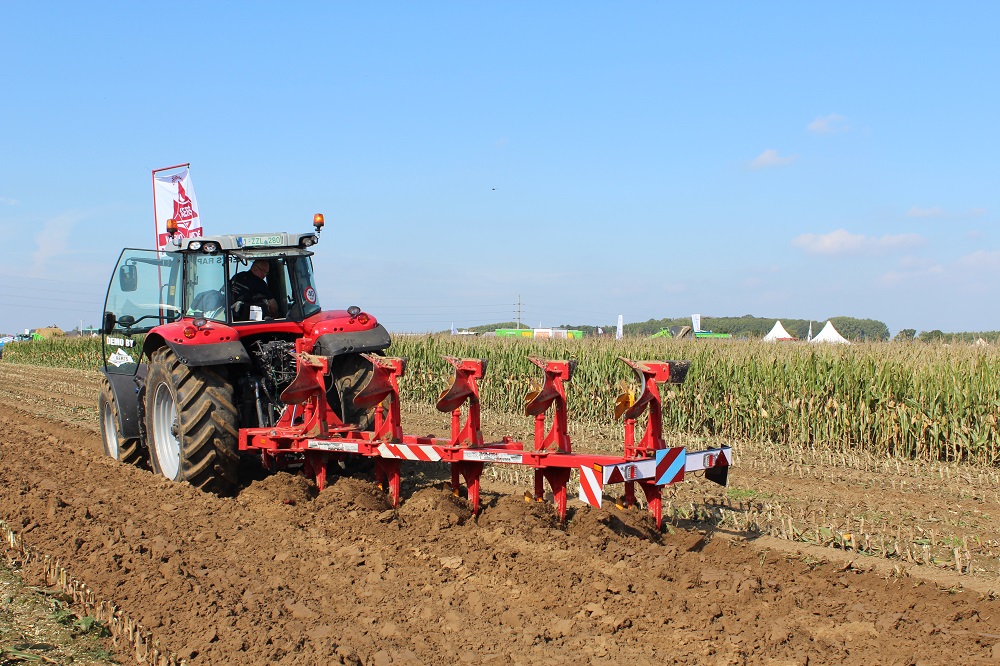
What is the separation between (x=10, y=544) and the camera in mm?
5449

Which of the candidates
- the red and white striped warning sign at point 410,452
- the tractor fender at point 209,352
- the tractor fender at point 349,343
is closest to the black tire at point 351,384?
the tractor fender at point 349,343

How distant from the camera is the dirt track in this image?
381 centimetres

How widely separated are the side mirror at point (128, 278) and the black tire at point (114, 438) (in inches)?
44.6

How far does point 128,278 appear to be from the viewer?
7562 millimetres

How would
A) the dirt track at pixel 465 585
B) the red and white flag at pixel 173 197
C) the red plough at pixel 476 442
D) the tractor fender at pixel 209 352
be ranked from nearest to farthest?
the dirt track at pixel 465 585, the red plough at pixel 476 442, the tractor fender at pixel 209 352, the red and white flag at pixel 173 197

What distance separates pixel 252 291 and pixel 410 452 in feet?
8.04

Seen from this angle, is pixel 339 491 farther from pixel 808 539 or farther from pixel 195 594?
pixel 808 539

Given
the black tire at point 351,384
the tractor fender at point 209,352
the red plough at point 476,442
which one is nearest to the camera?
the red plough at point 476,442

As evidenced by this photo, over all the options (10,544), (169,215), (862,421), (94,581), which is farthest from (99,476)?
(169,215)

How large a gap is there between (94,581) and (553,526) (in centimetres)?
253

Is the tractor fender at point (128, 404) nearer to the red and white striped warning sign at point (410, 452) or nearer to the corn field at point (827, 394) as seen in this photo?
the red and white striped warning sign at point (410, 452)

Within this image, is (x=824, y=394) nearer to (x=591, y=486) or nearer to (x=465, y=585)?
(x=591, y=486)

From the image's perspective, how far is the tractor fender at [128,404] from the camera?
7.98m

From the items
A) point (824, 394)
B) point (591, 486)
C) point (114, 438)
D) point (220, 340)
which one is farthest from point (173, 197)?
point (591, 486)
